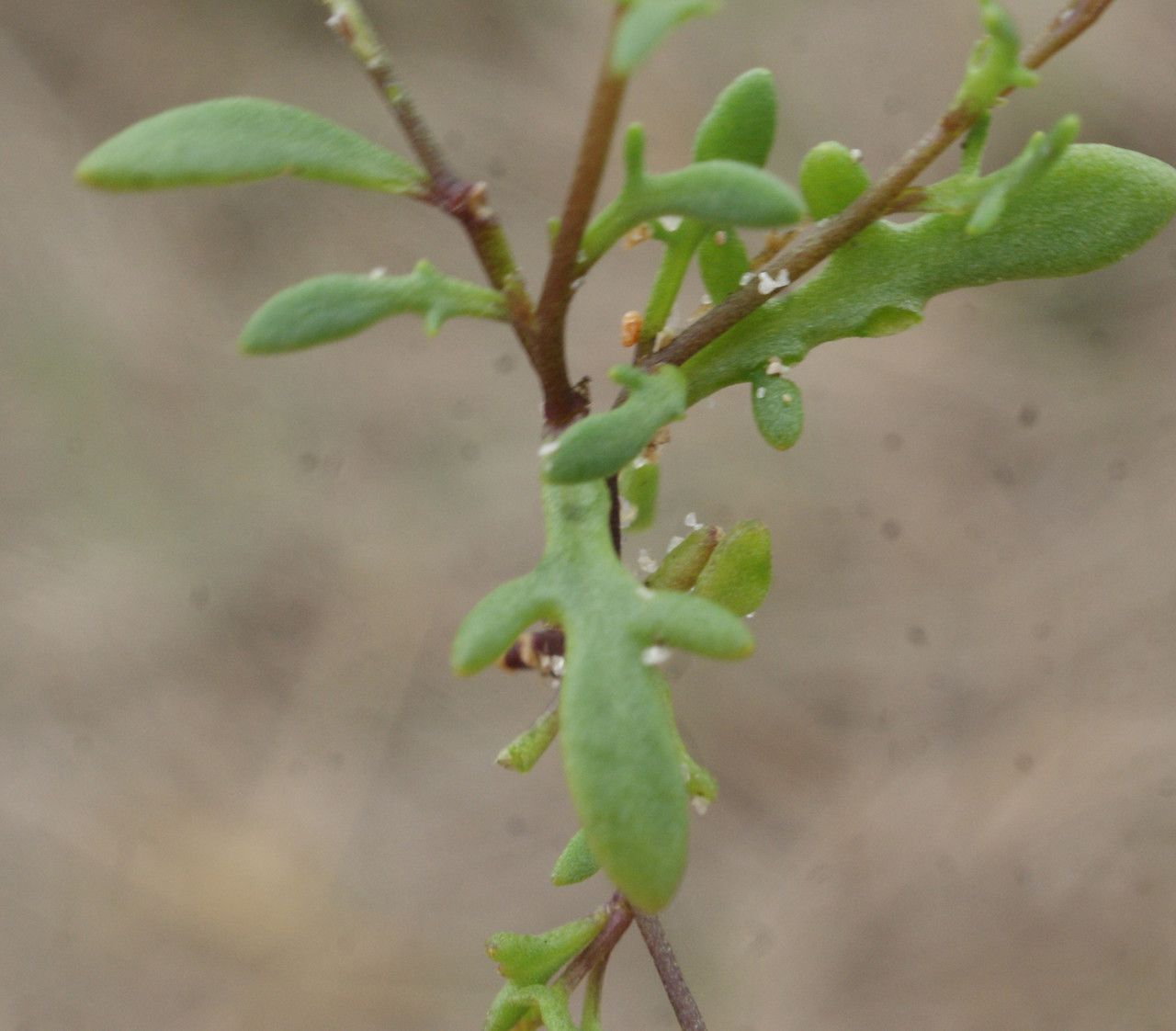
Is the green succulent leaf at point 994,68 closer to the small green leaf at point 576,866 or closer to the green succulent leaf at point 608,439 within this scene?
the green succulent leaf at point 608,439

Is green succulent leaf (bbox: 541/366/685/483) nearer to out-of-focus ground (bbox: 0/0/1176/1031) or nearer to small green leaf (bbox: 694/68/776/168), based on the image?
small green leaf (bbox: 694/68/776/168)

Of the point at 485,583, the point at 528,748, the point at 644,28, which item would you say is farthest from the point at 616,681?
the point at 485,583

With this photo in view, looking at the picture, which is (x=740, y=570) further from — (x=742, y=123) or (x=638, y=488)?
(x=742, y=123)

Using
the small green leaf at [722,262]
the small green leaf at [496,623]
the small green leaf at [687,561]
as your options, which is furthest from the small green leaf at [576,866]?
the small green leaf at [722,262]

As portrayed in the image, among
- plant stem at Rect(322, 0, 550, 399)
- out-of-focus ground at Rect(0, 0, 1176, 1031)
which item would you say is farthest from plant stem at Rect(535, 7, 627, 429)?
out-of-focus ground at Rect(0, 0, 1176, 1031)

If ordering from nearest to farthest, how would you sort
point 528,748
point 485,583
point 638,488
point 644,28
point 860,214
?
point 644,28, point 860,214, point 528,748, point 638,488, point 485,583

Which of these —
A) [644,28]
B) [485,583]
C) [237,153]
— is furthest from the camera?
[485,583]

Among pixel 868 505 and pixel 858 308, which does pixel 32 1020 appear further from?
pixel 858 308
